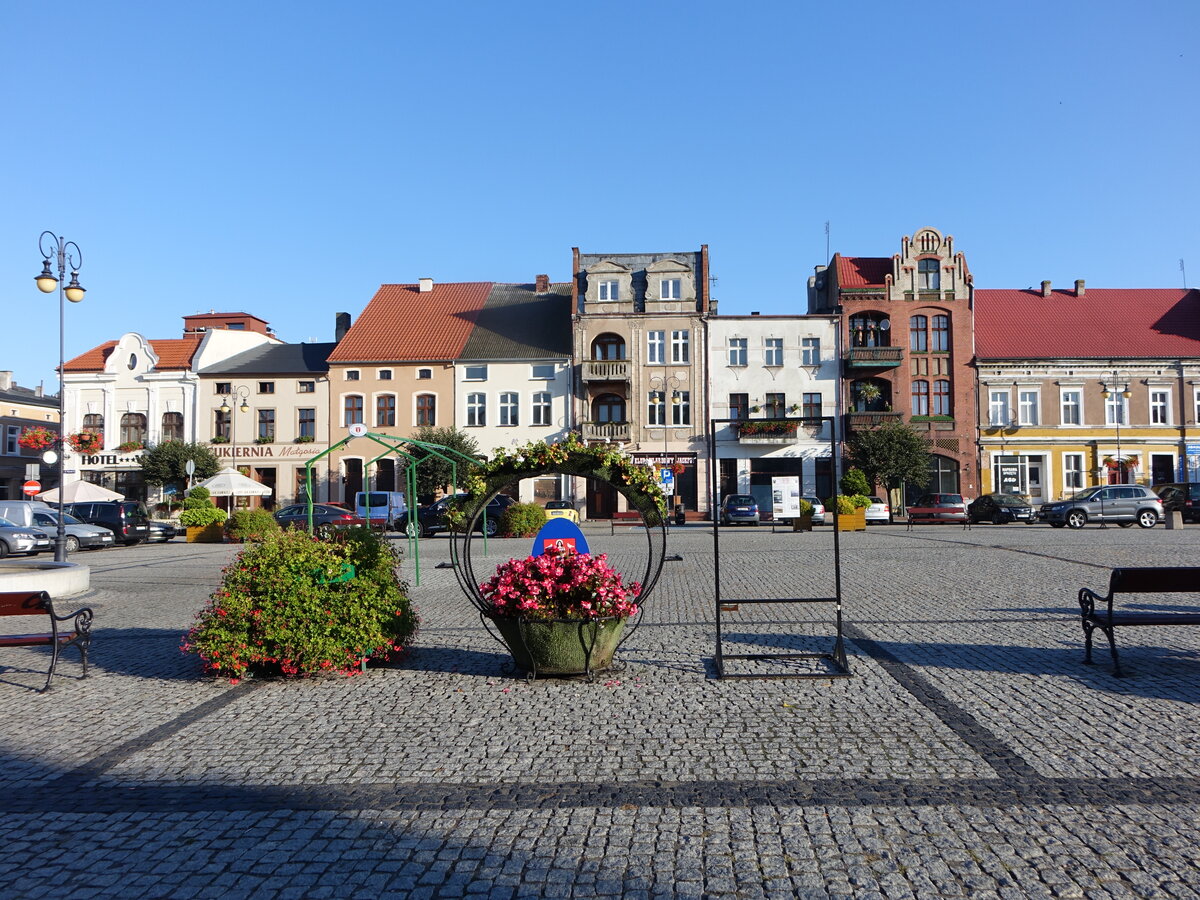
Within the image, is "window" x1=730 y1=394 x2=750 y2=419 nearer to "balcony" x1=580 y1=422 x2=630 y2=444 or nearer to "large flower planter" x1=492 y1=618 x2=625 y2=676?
"balcony" x1=580 y1=422 x2=630 y2=444

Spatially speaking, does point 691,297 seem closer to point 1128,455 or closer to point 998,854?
point 1128,455

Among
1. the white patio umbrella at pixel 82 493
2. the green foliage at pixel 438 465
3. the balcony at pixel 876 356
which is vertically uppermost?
the balcony at pixel 876 356

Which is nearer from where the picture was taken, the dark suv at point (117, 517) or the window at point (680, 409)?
the dark suv at point (117, 517)

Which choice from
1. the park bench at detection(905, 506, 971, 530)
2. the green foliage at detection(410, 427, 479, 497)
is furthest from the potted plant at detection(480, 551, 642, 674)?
the green foliage at detection(410, 427, 479, 497)

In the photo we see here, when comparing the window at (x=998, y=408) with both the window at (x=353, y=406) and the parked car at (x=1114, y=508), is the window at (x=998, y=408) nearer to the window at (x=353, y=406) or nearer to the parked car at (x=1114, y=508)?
the parked car at (x=1114, y=508)

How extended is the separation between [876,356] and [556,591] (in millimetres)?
41036

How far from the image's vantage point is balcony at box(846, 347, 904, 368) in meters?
45.8

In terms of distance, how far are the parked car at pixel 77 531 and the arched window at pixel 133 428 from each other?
19.9m

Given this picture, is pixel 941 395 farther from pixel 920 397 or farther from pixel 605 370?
pixel 605 370

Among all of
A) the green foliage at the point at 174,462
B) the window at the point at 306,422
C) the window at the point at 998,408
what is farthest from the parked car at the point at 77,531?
the window at the point at 998,408

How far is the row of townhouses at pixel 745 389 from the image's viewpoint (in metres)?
46.6

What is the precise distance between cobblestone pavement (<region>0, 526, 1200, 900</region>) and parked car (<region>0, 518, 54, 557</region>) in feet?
63.0

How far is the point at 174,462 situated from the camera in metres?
46.9

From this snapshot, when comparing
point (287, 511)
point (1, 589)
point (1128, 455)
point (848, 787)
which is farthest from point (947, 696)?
point (1128, 455)
